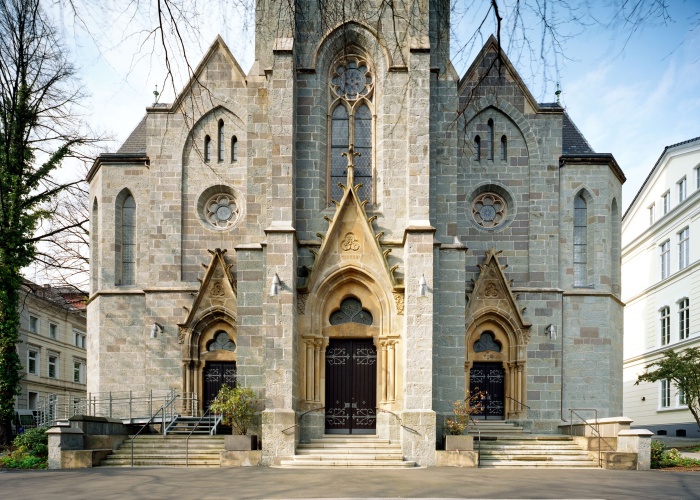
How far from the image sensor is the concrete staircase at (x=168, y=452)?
17.8m

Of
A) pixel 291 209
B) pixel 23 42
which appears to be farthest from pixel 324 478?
pixel 23 42

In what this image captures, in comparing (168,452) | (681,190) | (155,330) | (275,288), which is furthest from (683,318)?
(168,452)

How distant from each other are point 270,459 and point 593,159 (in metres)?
15.1

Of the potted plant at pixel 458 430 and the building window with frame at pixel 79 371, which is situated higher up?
the potted plant at pixel 458 430

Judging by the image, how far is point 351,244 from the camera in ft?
64.8

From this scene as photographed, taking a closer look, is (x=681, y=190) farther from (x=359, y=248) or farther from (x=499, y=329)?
(x=359, y=248)

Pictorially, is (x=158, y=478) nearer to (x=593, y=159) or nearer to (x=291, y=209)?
(x=291, y=209)

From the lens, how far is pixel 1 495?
41.8ft

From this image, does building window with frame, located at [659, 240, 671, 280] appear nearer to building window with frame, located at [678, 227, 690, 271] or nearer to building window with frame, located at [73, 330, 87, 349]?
building window with frame, located at [678, 227, 690, 271]

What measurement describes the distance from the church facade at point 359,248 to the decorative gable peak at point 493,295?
2.6 inches

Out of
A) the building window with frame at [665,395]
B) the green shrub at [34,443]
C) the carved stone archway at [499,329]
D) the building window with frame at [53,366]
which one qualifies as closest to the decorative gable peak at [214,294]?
the green shrub at [34,443]

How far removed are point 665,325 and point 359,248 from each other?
76.9 feet

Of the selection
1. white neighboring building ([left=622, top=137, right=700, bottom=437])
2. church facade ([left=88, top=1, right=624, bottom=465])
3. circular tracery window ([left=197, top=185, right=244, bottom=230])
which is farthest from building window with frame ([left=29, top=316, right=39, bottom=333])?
white neighboring building ([left=622, top=137, right=700, bottom=437])

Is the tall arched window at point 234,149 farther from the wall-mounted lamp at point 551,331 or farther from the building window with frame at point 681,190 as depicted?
the building window with frame at point 681,190
